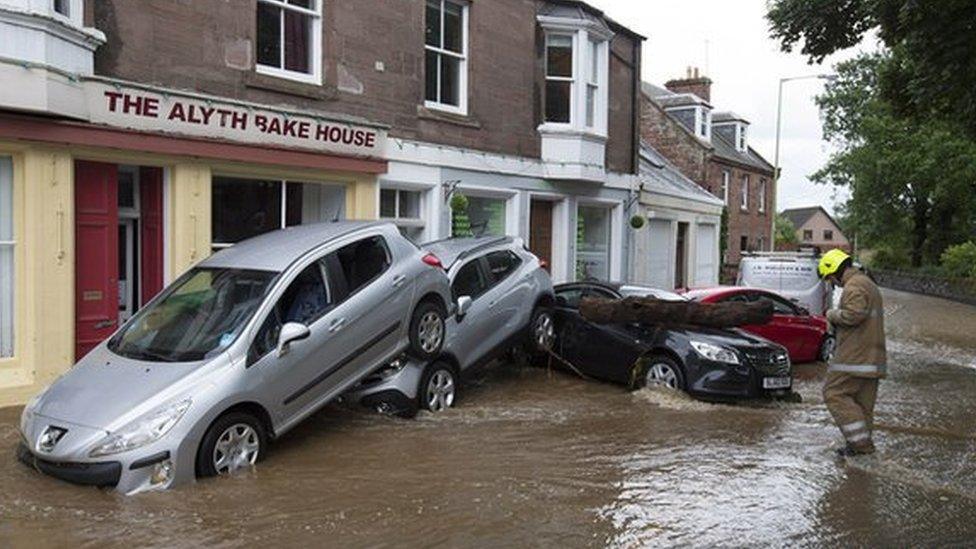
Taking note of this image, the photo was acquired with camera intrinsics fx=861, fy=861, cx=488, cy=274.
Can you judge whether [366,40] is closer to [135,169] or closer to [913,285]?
[135,169]

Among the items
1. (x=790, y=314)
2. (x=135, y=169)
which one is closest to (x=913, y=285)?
(x=790, y=314)

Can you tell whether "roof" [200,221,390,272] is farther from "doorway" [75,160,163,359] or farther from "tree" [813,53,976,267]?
"tree" [813,53,976,267]

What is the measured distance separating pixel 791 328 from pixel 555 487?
8.50m

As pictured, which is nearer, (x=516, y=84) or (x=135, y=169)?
(x=135, y=169)

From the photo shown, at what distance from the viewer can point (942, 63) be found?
11.4 metres

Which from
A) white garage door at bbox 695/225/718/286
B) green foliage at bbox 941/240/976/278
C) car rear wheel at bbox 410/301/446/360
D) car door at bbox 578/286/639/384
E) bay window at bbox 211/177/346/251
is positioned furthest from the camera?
green foliage at bbox 941/240/976/278

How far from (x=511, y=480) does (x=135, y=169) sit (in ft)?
22.0

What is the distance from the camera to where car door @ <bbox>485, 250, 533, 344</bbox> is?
9914 millimetres

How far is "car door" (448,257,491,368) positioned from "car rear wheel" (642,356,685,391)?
2012 mm

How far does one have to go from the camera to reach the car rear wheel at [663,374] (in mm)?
9938

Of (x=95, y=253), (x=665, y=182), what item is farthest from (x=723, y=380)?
(x=665, y=182)

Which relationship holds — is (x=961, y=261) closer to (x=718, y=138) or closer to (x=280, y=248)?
(x=718, y=138)

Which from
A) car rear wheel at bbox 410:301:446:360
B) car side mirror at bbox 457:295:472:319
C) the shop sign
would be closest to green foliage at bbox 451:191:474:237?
the shop sign

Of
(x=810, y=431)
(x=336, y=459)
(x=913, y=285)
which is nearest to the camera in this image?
(x=336, y=459)
